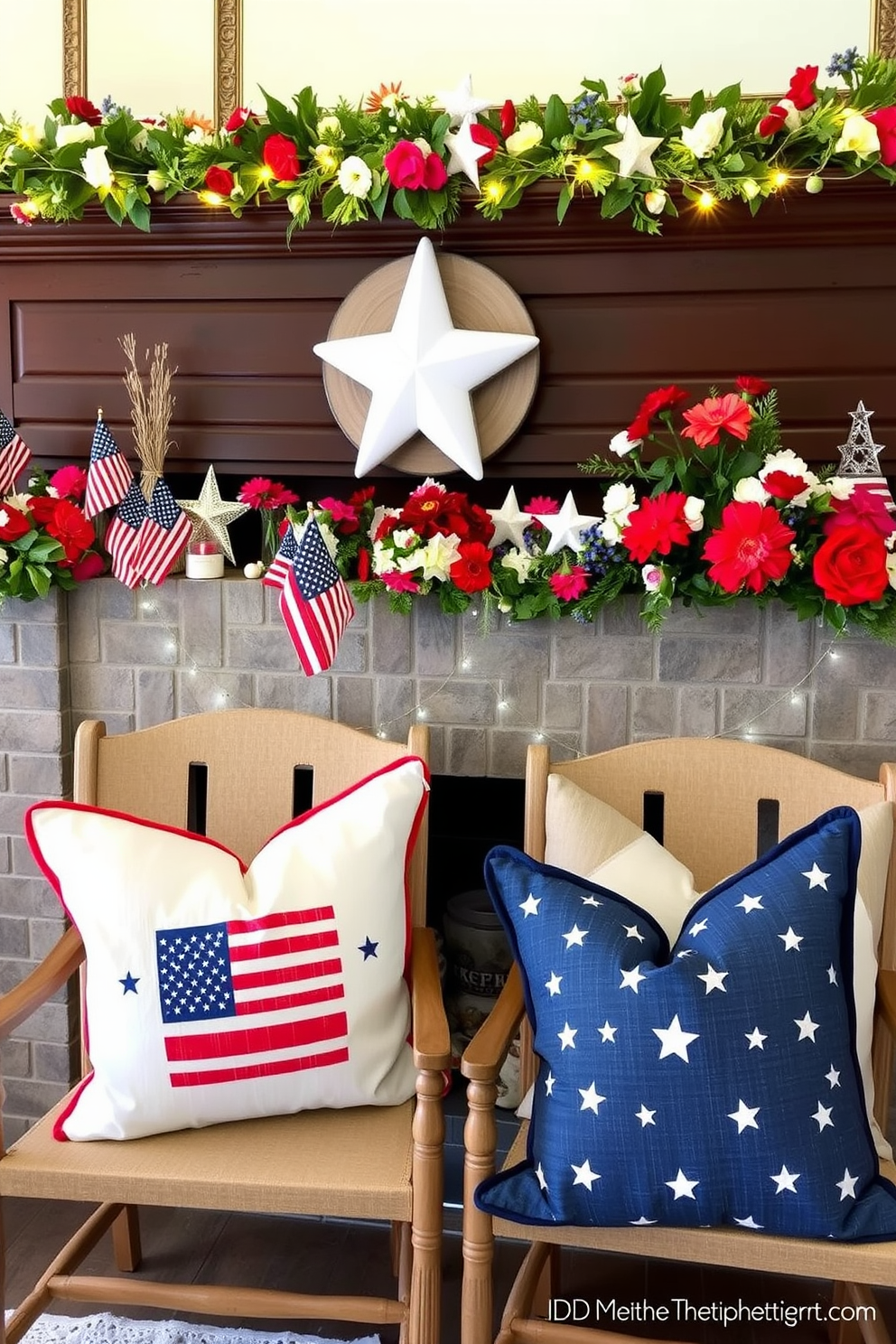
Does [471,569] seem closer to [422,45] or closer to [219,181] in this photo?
[219,181]

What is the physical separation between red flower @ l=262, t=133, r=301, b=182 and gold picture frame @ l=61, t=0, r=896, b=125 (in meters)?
0.43

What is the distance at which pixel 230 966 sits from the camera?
146cm

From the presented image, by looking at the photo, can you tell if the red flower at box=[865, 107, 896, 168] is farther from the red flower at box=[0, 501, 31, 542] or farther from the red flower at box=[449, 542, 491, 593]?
the red flower at box=[0, 501, 31, 542]

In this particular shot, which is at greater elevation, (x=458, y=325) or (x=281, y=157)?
(x=281, y=157)

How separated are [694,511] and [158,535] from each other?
939mm

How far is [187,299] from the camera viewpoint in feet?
6.80

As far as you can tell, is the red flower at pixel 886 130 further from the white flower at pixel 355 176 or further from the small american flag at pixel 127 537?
the small american flag at pixel 127 537

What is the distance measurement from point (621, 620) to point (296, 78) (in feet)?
4.21

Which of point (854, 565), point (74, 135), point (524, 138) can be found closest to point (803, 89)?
point (524, 138)

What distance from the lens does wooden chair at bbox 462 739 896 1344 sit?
4.24 ft

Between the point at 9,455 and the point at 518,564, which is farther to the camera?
the point at 9,455

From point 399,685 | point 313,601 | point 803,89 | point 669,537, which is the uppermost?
point 803,89

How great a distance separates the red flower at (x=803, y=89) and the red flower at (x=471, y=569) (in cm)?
87

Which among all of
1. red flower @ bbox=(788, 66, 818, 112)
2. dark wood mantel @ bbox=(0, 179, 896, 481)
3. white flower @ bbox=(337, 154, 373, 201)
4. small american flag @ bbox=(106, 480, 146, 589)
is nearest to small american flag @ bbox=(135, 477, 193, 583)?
small american flag @ bbox=(106, 480, 146, 589)
